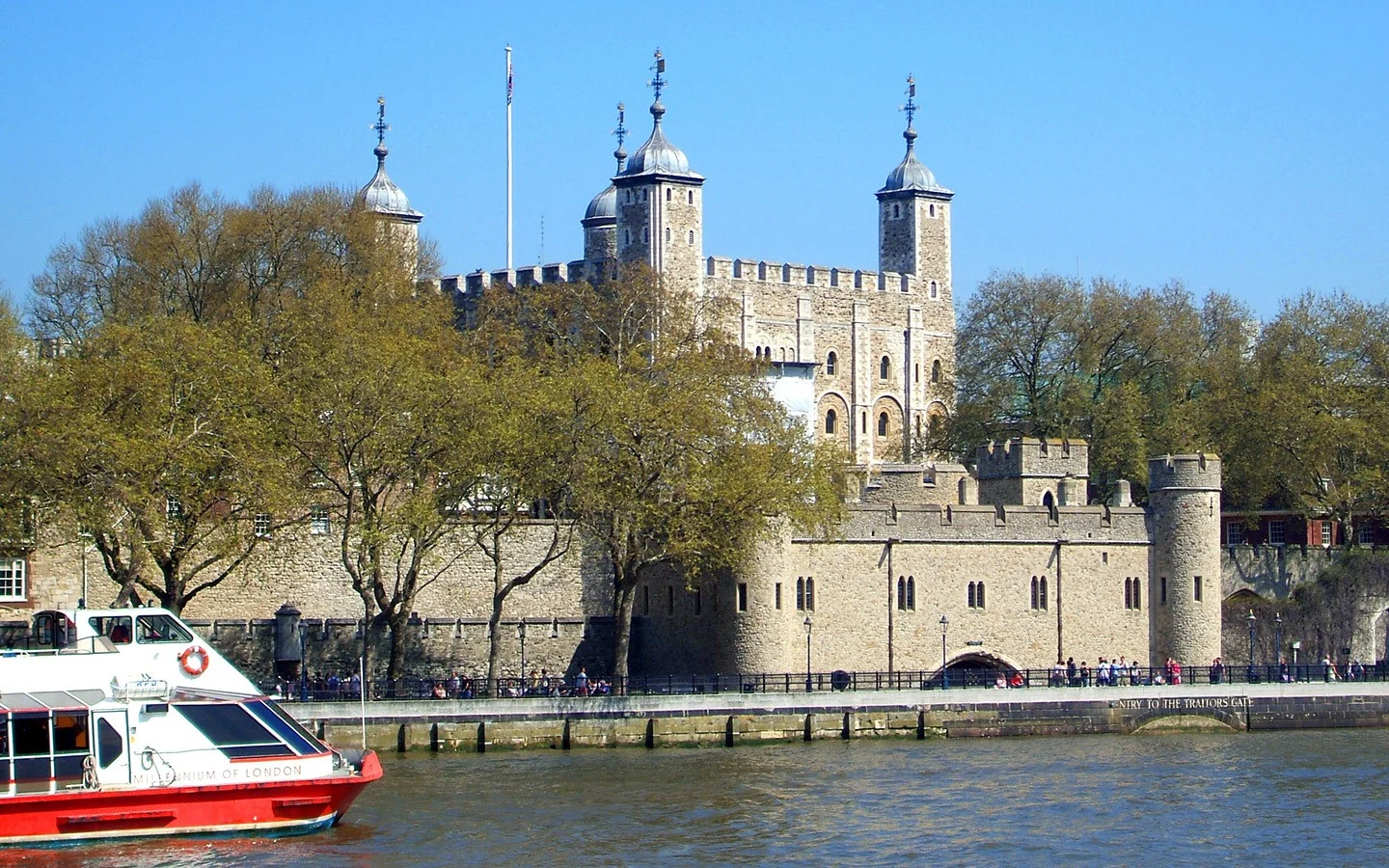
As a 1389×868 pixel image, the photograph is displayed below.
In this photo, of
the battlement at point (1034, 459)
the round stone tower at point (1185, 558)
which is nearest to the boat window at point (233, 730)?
the battlement at point (1034, 459)

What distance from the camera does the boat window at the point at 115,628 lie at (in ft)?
140

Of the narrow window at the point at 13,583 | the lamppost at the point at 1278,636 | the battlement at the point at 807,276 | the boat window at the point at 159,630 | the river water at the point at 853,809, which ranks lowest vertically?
the river water at the point at 853,809

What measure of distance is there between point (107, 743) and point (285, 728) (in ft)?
9.14

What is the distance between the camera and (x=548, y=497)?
57.7 meters

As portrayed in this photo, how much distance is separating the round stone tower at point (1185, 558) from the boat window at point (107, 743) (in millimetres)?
32714

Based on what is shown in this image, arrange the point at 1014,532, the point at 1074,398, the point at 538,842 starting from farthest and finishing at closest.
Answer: the point at 1074,398 < the point at 1014,532 < the point at 538,842

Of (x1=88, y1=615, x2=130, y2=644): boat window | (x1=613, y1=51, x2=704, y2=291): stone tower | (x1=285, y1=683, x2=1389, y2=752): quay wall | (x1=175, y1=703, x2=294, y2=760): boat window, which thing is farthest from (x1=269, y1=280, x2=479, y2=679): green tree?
(x1=613, y1=51, x2=704, y2=291): stone tower

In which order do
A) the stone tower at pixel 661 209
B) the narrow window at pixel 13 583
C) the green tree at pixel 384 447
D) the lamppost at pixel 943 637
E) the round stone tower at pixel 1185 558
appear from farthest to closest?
the stone tower at pixel 661 209, the round stone tower at pixel 1185 558, the lamppost at pixel 943 637, the narrow window at pixel 13 583, the green tree at pixel 384 447

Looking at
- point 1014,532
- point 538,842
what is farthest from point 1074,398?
point 538,842

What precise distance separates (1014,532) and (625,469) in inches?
488

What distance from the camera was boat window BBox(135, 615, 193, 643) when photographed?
4262 centimetres

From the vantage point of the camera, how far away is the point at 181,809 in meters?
40.9

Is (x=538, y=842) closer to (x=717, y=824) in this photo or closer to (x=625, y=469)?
(x=717, y=824)

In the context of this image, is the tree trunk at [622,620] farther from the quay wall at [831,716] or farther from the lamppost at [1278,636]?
the lamppost at [1278,636]
